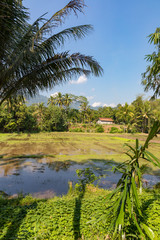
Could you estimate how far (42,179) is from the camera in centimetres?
719

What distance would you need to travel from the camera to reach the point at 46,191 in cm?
585

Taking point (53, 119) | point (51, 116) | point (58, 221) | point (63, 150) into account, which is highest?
point (51, 116)

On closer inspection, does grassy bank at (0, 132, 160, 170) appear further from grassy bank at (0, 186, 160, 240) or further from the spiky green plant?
the spiky green plant

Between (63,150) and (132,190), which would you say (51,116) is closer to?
(63,150)

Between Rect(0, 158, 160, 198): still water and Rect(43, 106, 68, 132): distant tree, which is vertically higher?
Rect(43, 106, 68, 132): distant tree

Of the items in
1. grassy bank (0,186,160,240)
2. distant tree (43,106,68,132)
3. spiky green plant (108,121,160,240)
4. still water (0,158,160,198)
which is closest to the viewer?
spiky green plant (108,121,160,240)

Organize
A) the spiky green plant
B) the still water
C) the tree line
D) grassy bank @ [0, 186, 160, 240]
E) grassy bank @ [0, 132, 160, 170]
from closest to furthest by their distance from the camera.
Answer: the spiky green plant < grassy bank @ [0, 186, 160, 240] < the still water < grassy bank @ [0, 132, 160, 170] < the tree line

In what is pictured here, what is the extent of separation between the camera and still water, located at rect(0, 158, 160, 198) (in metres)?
5.90

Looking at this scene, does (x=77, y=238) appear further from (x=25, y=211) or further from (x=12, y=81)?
(x=12, y=81)

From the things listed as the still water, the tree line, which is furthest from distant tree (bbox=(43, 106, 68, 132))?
the still water

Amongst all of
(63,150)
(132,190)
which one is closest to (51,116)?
(63,150)

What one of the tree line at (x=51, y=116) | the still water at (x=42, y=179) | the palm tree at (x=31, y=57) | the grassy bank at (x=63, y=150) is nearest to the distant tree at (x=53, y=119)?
the tree line at (x=51, y=116)

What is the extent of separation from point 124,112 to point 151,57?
114 feet

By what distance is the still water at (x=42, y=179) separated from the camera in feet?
19.4
